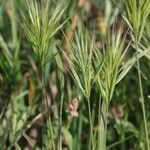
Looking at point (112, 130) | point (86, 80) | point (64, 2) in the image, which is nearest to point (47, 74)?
point (112, 130)

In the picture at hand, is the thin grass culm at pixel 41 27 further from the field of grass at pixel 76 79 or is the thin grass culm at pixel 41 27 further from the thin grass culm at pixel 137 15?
the thin grass culm at pixel 137 15

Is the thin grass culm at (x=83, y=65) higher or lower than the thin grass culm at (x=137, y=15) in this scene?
lower

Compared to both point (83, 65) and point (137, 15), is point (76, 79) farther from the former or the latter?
point (137, 15)

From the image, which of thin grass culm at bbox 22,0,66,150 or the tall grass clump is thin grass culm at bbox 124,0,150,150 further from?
thin grass culm at bbox 22,0,66,150

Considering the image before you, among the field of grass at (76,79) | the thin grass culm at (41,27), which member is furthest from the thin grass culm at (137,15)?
the thin grass culm at (41,27)

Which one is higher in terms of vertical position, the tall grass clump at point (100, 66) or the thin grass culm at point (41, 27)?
the thin grass culm at point (41, 27)

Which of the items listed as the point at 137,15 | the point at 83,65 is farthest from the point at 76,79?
the point at 137,15

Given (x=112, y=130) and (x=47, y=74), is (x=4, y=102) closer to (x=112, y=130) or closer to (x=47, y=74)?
(x=47, y=74)

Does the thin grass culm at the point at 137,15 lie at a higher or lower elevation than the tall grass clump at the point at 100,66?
higher
